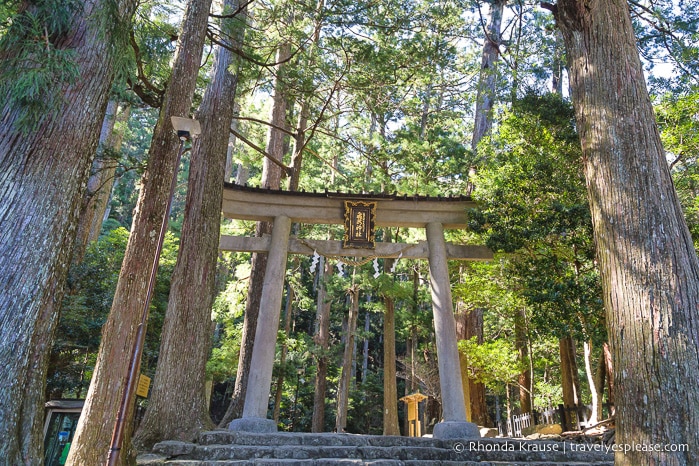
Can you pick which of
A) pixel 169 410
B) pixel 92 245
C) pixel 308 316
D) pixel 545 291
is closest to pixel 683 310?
pixel 545 291

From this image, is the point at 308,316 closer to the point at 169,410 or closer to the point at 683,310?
the point at 169,410

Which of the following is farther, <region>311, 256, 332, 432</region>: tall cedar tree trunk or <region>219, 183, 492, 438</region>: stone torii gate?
<region>311, 256, 332, 432</region>: tall cedar tree trunk

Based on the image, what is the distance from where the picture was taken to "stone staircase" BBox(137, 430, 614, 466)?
13.9ft

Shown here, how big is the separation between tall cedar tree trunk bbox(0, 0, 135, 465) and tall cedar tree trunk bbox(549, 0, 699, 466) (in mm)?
3753

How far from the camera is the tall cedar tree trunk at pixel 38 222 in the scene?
2.31 m

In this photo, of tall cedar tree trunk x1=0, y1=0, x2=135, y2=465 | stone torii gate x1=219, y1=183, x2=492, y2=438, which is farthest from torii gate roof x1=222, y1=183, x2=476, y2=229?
tall cedar tree trunk x1=0, y1=0, x2=135, y2=465

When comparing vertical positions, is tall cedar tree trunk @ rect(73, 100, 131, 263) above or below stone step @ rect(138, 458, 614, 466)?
above

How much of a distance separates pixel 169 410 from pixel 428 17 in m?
9.20

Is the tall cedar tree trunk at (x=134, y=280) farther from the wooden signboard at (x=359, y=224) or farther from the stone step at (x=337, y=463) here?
the wooden signboard at (x=359, y=224)

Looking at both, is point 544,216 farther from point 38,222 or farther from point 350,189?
point 350,189

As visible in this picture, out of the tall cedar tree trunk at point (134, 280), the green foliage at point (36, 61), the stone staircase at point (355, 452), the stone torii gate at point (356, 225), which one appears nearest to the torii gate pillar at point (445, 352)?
the stone torii gate at point (356, 225)

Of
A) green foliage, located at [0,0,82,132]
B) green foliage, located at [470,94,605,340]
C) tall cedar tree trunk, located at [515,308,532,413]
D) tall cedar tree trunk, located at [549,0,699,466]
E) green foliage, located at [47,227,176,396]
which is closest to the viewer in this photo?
green foliage, located at [0,0,82,132]

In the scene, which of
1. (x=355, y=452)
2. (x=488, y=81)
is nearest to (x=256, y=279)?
(x=355, y=452)

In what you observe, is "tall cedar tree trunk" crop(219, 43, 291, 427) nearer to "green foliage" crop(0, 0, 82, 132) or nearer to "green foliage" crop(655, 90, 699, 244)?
"green foliage" crop(0, 0, 82, 132)
